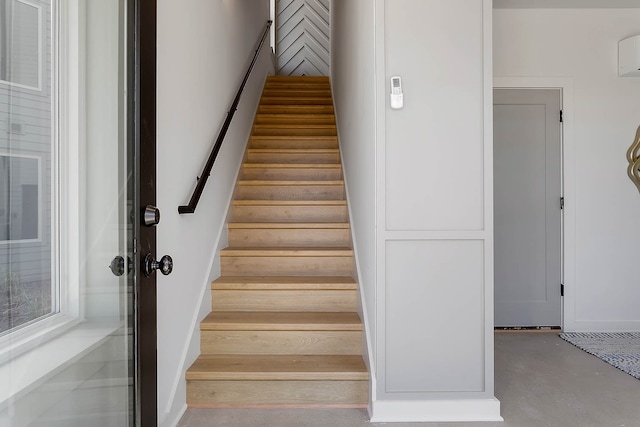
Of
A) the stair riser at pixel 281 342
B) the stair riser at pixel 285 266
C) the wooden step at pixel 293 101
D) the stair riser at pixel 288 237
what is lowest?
the stair riser at pixel 281 342

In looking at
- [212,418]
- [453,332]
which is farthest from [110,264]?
[453,332]

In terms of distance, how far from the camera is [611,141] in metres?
3.16

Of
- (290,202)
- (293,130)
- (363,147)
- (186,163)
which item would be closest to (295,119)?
(293,130)

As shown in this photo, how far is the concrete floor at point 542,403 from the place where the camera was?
6.01 feet

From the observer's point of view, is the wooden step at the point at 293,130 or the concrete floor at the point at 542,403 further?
the wooden step at the point at 293,130

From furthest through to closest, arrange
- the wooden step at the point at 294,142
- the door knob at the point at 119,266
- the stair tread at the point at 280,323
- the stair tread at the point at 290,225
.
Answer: the wooden step at the point at 294,142, the stair tread at the point at 290,225, the stair tread at the point at 280,323, the door knob at the point at 119,266

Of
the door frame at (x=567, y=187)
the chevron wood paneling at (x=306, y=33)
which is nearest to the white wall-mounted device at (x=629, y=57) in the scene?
the door frame at (x=567, y=187)

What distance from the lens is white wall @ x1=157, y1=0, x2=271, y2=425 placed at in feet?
5.48

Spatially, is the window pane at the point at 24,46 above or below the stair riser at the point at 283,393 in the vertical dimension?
above

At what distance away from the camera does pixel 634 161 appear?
312cm

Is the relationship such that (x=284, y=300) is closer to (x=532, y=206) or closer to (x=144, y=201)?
(x=144, y=201)

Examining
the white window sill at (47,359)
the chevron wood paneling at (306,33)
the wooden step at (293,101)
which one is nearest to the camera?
the white window sill at (47,359)

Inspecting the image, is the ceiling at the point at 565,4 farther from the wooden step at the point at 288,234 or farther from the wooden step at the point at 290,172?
the wooden step at the point at 288,234

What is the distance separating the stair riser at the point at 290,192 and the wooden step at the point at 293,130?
3.17 feet
